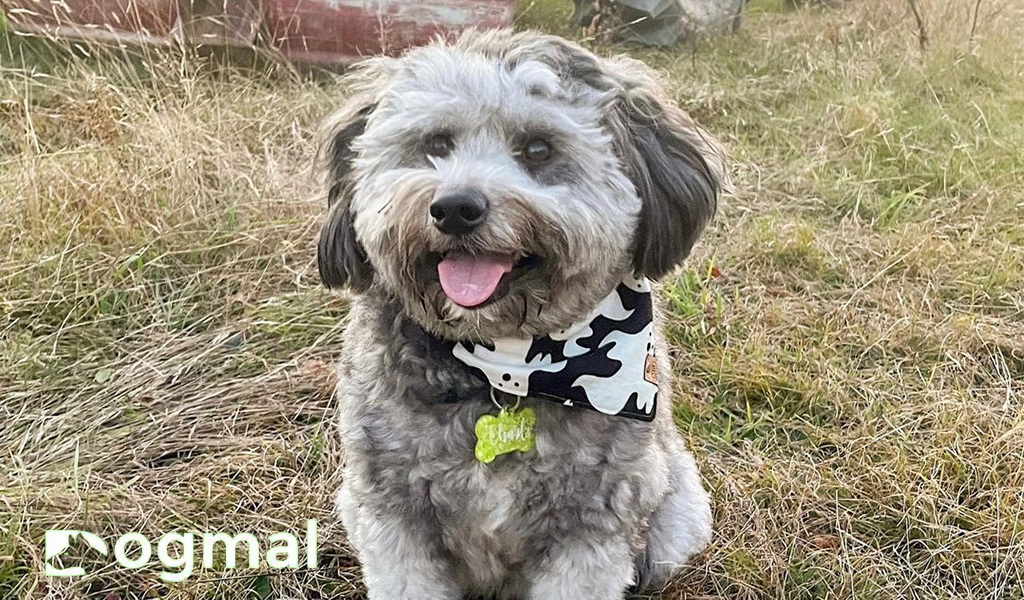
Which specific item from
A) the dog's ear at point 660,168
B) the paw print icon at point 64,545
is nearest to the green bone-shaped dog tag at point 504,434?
the dog's ear at point 660,168

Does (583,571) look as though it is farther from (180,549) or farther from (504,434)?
(180,549)

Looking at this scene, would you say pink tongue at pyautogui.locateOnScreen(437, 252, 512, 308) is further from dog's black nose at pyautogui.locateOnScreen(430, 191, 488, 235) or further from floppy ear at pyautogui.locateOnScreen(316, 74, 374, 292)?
floppy ear at pyautogui.locateOnScreen(316, 74, 374, 292)

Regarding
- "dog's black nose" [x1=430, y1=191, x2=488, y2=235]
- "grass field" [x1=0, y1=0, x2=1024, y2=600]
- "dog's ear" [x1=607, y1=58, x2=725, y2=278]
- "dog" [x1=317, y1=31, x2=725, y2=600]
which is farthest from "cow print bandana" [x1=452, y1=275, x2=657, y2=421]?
"grass field" [x1=0, y1=0, x2=1024, y2=600]

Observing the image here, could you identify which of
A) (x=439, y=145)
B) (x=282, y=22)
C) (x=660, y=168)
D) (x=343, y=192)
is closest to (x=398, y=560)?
(x=343, y=192)

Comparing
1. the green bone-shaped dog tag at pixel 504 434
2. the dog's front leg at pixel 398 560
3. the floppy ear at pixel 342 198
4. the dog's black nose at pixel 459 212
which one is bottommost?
the dog's front leg at pixel 398 560

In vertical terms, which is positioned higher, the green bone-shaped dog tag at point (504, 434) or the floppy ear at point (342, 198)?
the floppy ear at point (342, 198)

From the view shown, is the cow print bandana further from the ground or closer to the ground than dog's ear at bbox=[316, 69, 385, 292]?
closer to the ground

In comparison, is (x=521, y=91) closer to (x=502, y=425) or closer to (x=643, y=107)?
(x=643, y=107)

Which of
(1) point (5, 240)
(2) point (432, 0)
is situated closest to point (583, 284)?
(1) point (5, 240)

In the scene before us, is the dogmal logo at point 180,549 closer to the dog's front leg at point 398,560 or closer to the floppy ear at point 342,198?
the dog's front leg at point 398,560

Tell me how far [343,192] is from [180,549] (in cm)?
130

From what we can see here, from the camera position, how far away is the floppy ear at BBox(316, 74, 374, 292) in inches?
86.9

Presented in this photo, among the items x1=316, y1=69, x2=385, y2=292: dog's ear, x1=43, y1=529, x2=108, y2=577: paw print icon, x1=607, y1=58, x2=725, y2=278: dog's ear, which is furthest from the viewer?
x1=43, y1=529, x2=108, y2=577: paw print icon

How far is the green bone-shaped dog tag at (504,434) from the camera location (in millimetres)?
2145
